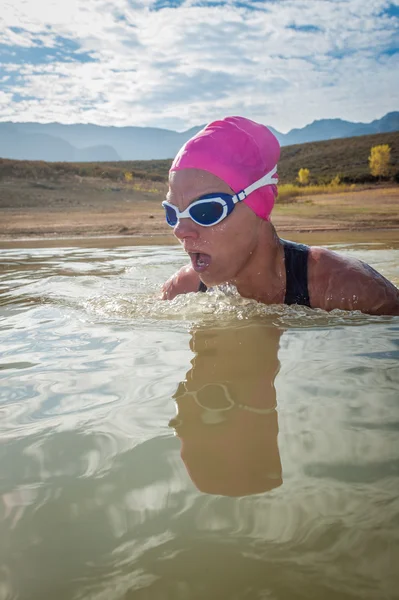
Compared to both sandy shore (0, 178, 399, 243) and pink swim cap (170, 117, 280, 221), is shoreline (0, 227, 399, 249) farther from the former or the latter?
pink swim cap (170, 117, 280, 221)

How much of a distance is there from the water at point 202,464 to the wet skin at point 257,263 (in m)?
0.34

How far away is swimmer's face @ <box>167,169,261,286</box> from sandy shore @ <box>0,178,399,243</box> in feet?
25.7

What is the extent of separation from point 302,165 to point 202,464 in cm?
6849

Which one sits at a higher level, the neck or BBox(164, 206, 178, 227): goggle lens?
BBox(164, 206, 178, 227): goggle lens

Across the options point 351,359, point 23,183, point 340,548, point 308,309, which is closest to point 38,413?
point 340,548

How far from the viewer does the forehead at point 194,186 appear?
2686 millimetres

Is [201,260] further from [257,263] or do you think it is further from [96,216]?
[96,216]

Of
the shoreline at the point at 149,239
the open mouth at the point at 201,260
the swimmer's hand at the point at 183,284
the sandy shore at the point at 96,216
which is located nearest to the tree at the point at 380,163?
the sandy shore at the point at 96,216

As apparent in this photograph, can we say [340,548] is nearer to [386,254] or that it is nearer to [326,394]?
[326,394]

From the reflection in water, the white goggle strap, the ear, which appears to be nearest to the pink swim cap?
the white goggle strap

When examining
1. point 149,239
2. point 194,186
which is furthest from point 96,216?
point 194,186

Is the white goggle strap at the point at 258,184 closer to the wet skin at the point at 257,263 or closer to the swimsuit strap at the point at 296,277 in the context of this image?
the wet skin at the point at 257,263

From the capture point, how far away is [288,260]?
10.0 ft

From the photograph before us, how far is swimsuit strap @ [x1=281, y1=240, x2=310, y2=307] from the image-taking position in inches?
120
